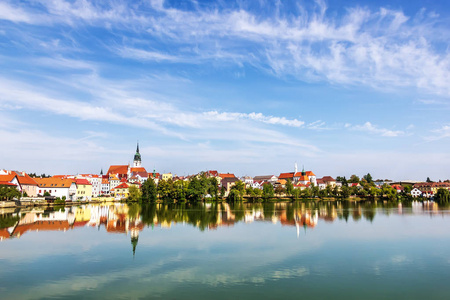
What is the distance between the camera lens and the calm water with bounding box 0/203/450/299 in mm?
Result: 12367

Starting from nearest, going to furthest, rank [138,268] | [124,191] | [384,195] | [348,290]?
[348,290] < [138,268] < [124,191] < [384,195]

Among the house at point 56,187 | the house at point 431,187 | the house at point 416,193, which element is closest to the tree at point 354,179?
the house at point 431,187

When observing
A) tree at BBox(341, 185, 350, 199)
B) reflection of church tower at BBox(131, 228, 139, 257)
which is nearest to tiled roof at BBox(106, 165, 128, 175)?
tree at BBox(341, 185, 350, 199)

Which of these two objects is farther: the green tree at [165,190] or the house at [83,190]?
the green tree at [165,190]

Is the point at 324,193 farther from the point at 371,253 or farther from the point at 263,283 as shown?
the point at 263,283

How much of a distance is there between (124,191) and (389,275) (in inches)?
3252

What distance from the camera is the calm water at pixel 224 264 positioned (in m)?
12.4

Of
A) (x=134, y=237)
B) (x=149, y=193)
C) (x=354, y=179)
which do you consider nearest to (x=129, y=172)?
(x=149, y=193)

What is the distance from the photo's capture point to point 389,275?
1430cm

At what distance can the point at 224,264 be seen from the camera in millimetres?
16266

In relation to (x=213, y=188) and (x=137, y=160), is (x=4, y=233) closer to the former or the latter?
(x=213, y=188)

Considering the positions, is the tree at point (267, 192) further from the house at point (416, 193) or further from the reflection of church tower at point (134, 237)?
the reflection of church tower at point (134, 237)

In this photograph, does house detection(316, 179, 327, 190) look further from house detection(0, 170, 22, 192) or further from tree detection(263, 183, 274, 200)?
house detection(0, 170, 22, 192)

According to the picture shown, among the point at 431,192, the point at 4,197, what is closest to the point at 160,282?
the point at 4,197
